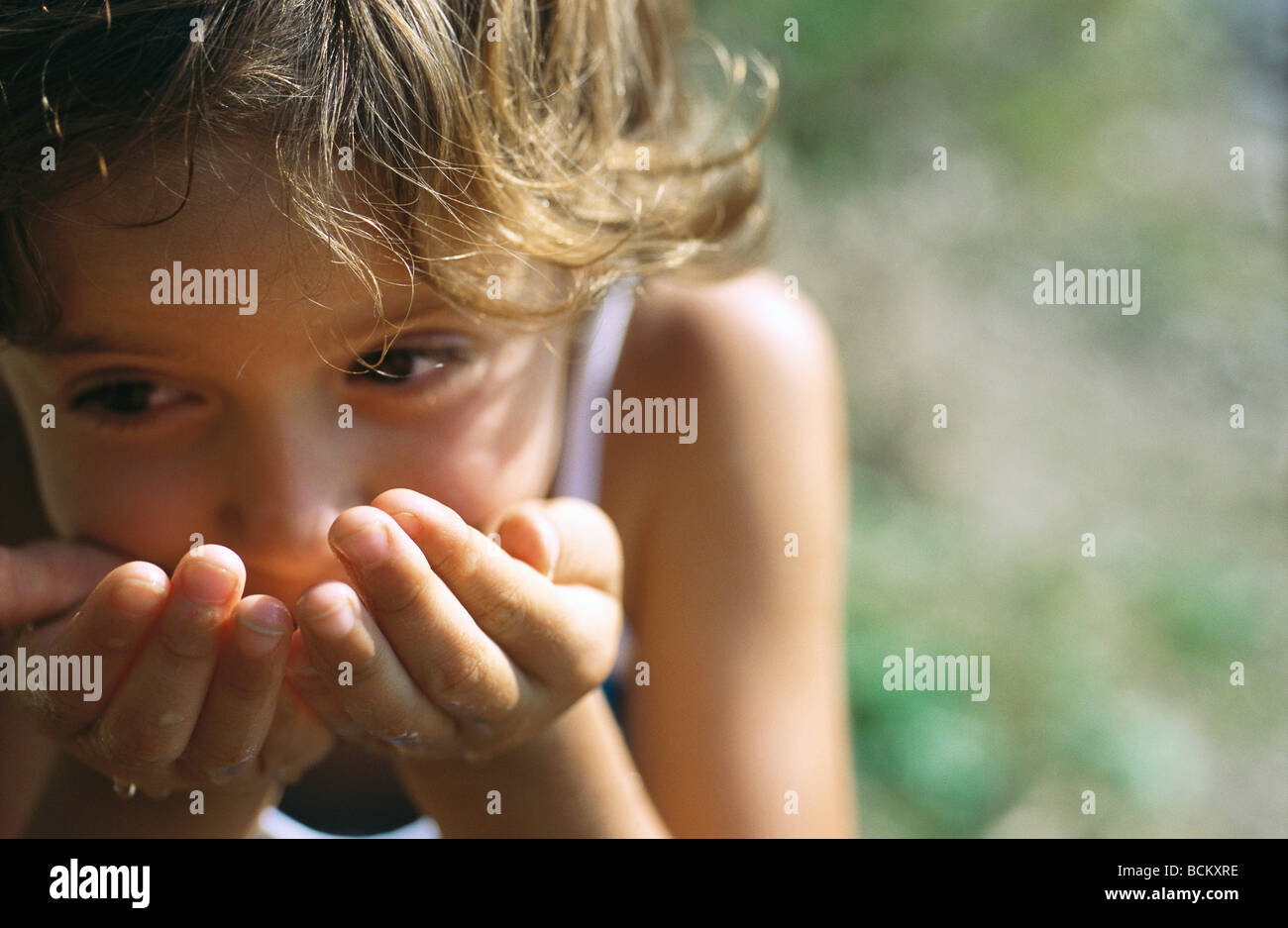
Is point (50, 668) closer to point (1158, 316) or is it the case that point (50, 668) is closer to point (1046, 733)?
point (1046, 733)

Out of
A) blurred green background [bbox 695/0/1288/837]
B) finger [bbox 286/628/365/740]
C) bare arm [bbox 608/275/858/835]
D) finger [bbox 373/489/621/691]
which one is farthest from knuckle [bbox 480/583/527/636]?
blurred green background [bbox 695/0/1288/837]

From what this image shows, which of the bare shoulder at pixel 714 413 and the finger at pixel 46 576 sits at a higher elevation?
the bare shoulder at pixel 714 413

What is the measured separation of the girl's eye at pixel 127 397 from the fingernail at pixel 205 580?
0.61 ft

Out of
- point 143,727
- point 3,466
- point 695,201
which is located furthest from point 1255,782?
point 3,466

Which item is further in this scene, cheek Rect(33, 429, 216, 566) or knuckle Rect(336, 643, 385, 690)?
cheek Rect(33, 429, 216, 566)

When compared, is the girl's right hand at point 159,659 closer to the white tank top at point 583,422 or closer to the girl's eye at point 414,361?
the girl's eye at point 414,361

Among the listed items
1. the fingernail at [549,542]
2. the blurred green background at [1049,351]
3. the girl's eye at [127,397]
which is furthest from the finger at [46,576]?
the blurred green background at [1049,351]

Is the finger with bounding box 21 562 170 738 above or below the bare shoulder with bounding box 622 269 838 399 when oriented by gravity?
below

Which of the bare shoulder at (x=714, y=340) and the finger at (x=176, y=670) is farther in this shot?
the bare shoulder at (x=714, y=340)

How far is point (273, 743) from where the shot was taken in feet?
2.64

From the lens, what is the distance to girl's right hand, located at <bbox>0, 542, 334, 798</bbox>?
61cm

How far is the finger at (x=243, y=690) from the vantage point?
24.6 inches

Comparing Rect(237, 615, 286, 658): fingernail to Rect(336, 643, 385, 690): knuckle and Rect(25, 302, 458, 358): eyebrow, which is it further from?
Rect(25, 302, 458, 358): eyebrow

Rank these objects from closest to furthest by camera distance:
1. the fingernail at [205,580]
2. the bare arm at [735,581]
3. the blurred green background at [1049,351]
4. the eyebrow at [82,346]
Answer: the fingernail at [205,580], the eyebrow at [82,346], the bare arm at [735,581], the blurred green background at [1049,351]
